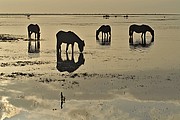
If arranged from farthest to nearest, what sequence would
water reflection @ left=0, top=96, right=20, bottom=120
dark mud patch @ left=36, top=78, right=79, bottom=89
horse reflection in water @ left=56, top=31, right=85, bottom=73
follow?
horse reflection in water @ left=56, top=31, right=85, bottom=73 → dark mud patch @ left=36, top=78, right=79, bottom=89 → water reflection @ left=0, top=96, right=20, bottom=120

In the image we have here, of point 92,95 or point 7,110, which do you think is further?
point 92,95

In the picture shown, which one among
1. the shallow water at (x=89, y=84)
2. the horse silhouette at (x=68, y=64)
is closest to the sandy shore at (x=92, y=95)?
the shallow water at (x=89, y=84)

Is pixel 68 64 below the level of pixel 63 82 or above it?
above

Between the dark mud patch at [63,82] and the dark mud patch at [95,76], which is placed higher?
the dark mud patch at [95,76]

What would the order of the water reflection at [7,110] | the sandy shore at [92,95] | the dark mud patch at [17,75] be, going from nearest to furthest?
1. the water reflection at [7,110]
2. the sandy shore at [92,95]
3. the dark mud patch at [17,75]

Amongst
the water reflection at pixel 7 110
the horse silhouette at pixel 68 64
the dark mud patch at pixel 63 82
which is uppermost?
the horse silhouette at pixel 68 64

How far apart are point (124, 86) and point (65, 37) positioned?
12.2 meters

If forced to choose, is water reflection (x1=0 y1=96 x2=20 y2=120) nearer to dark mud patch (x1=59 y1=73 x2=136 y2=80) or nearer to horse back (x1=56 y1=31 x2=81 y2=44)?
dark mud patch (x1=59 y1=73 x2=136 y2=80)

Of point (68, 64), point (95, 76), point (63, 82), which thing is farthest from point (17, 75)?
point (68, 64)

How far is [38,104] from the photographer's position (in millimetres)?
14508

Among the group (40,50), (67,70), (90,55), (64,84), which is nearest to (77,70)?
(67,70)

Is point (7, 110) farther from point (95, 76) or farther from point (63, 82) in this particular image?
point (95, 76)

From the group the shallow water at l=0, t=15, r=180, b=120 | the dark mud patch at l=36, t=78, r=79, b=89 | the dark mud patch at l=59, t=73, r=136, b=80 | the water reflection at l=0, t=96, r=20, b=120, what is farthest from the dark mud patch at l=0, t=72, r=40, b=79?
the water reflection at l=0, t=96, r=20, b=120

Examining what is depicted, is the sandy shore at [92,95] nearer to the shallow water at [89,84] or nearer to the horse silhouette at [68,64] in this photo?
the shallow water at [89,84]
